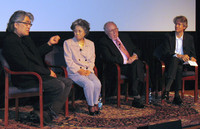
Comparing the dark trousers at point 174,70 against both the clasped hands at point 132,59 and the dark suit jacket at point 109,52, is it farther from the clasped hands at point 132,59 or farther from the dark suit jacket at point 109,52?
the dark suit jacket at point 109,52

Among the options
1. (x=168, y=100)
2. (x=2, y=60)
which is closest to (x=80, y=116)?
(x=2, y=60)

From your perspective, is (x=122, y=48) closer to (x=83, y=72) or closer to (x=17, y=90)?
(x=83, y=72)

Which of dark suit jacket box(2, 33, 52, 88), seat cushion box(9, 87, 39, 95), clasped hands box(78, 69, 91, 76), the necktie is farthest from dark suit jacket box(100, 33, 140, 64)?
seat cushion box(9, 87, 39, 95)

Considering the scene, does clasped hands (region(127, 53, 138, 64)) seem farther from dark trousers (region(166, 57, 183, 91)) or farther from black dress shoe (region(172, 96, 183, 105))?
black dress shoe (region(172, 96, 183, 105))

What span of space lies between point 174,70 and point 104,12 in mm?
1419

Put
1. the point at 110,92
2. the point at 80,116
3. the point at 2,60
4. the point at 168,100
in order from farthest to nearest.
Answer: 1. the point at 110,92
2. the point at 168,100
3. the point at 80,116
4. the point at 2,60

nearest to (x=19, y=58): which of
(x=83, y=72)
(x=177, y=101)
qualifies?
(x=83, y=72)

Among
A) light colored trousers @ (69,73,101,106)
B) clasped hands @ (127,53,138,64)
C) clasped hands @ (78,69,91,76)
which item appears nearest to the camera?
light colored trousers @ (69,73,101,106)

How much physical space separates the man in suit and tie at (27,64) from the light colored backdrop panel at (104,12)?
30.1 inches

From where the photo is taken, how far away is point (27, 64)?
3.38 meters

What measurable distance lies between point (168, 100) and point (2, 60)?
253 centimetres

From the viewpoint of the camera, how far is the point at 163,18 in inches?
219

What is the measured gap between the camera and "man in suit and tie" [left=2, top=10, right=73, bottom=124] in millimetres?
3346

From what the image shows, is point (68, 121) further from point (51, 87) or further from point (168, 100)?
point (168, 100)
